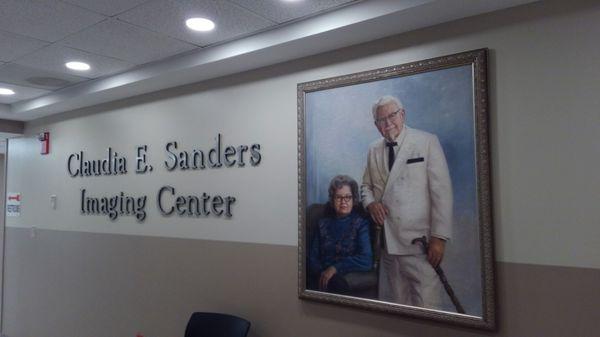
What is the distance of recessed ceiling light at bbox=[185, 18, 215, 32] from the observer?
8.32ft

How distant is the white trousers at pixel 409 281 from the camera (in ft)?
→ 7.51

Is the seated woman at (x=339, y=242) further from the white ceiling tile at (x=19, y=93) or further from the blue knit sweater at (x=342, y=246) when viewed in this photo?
the white ceiling tile at (x=19, y=93)

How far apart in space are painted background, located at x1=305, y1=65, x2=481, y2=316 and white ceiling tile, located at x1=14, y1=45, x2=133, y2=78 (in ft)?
5.18

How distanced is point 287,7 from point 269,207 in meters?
1.29

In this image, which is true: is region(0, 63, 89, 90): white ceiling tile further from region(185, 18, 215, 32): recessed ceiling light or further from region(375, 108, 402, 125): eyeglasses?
region(375, 108, 402, 125): eyeglasses

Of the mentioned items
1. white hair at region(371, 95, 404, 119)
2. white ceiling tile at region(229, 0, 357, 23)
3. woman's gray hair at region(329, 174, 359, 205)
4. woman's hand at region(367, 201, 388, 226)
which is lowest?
woman's hand at region(367, 201, 388, 226)

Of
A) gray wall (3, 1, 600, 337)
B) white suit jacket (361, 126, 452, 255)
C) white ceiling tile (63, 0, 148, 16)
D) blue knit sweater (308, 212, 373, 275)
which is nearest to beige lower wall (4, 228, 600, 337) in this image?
gray wall (3, 1, 600, 337)

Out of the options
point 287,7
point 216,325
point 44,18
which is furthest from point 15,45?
point 216,325

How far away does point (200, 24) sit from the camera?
260 centimetres

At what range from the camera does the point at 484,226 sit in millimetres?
2133

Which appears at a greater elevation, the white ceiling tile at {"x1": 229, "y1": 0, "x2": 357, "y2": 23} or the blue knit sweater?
the white ceiling tile at {"x1": 229, "y1": 0, "x2": 357, "y2": 23}

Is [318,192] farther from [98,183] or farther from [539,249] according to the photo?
[98,183]

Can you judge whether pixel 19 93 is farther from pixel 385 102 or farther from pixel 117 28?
pixel 385 102

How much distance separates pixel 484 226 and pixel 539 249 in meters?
0.25
